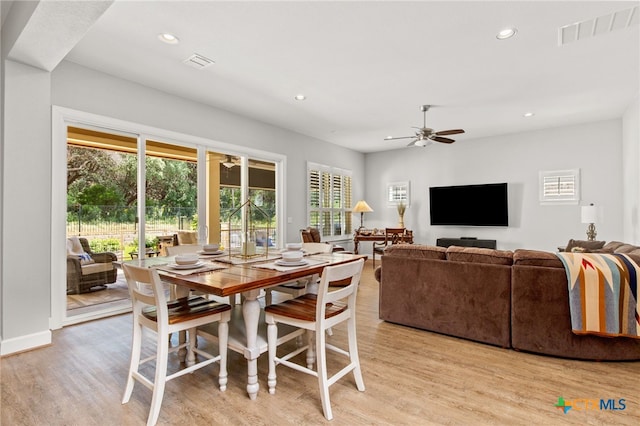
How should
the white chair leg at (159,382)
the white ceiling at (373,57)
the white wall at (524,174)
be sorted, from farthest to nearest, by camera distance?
the white wall at (524,174)
the white ceiling at (373,57)
the white chair leg at (159,382)

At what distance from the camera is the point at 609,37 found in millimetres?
3004

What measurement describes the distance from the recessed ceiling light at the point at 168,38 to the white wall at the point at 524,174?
6059 millimetres

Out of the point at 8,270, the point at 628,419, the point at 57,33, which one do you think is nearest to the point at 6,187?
the point at 8,270

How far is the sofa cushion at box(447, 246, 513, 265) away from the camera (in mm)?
2912

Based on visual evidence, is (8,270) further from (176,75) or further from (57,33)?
(176,75)

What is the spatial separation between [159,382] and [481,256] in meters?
2.69

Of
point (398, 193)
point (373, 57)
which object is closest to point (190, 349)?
point (373, 57)

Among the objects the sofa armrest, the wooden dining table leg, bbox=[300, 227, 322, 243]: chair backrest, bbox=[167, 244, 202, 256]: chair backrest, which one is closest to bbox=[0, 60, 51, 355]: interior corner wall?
the sofa armrest

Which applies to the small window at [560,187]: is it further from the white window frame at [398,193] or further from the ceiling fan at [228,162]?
the ceiling fan at [228,162]

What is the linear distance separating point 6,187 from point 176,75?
1.95 meters

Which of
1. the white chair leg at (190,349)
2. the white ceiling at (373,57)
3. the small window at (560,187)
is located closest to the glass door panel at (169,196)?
the white ceiling at (373,57)

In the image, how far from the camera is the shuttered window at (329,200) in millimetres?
6895

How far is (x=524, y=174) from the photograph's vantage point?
6.60 m

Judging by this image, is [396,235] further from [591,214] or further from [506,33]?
[506,33]
